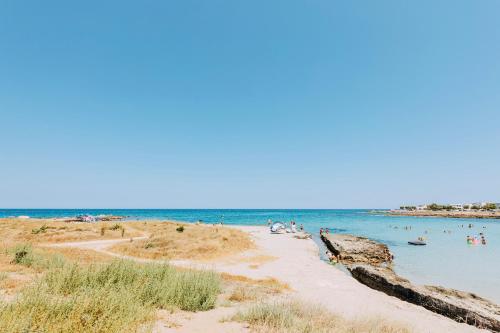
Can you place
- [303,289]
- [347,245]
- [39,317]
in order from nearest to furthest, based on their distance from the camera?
[39,317] → [303,289] → [347,245]

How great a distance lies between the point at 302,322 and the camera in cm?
648

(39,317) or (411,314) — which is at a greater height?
(39,317)

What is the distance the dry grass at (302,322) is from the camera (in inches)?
237

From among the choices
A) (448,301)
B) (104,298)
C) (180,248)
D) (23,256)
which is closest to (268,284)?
(448,301)

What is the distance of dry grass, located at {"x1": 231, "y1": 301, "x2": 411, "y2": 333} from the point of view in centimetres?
603

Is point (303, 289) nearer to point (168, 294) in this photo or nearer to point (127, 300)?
point (168, 294)

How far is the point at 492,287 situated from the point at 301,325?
736 inches

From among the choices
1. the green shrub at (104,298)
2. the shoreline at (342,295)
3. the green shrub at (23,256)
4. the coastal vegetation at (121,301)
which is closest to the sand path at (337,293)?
the shoreline at (342,295)

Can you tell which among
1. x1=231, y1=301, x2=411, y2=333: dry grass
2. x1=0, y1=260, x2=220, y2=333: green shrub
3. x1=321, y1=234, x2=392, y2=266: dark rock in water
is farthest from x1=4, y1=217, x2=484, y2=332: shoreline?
x1=321, y1=234, x2=392, y2=266: dark rock in water

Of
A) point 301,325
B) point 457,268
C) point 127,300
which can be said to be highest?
point 127,300

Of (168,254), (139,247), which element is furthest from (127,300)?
(139,247)

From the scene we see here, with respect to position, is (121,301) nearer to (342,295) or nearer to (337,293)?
(342,295)

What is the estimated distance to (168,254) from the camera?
22188 mm

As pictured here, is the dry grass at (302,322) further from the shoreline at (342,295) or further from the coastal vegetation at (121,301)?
the shoreline at (342,295)
